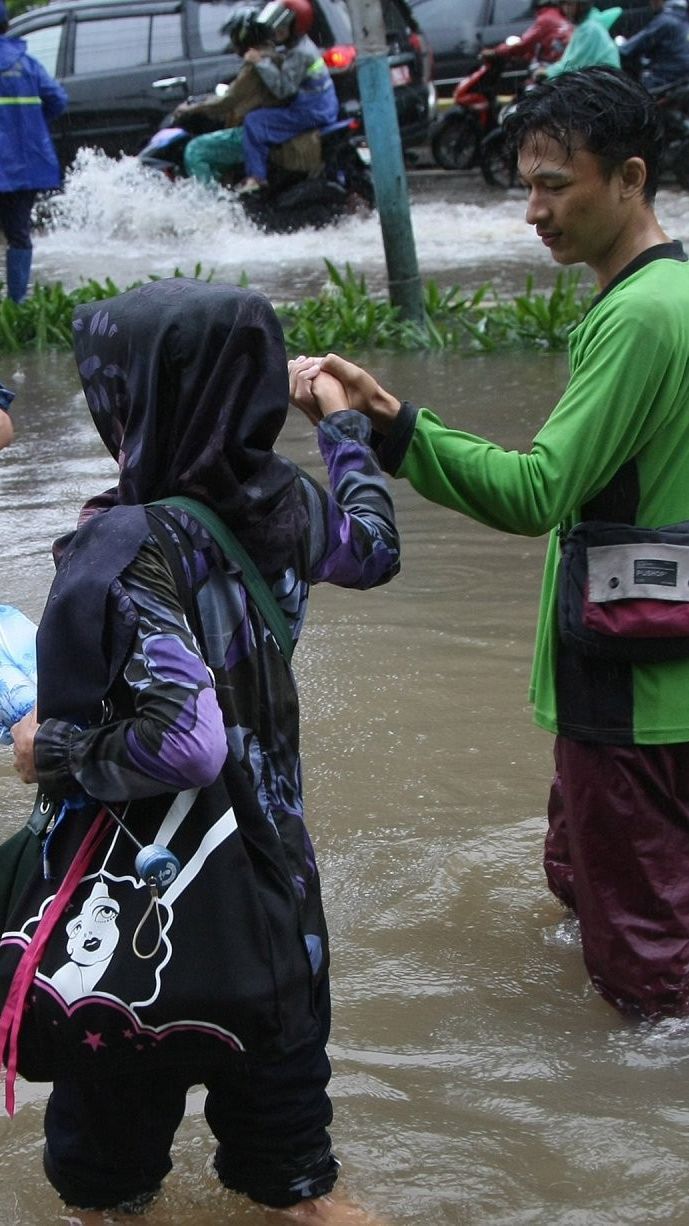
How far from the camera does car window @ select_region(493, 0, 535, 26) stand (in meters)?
16.2

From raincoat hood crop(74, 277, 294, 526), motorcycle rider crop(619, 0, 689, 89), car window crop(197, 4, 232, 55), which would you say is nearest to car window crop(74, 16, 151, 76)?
car window crop(197, 4, 232, 55)

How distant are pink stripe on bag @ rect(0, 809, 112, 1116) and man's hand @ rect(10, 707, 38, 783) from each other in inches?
4.3

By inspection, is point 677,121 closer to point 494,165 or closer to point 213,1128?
point 494,165

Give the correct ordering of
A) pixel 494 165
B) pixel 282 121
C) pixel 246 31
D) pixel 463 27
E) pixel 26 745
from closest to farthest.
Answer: pixel 26 745
pixel 246 31
pixel 282 121
pixel 494 165
pixel 463 27

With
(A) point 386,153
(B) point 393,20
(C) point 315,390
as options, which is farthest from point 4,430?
(B) point 393,20

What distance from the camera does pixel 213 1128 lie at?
2.34 m

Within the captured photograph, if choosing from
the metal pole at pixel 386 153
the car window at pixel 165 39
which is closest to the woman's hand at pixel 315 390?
the metal pole at pixel 386 153

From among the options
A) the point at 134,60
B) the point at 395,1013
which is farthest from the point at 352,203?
the point at 395,1013

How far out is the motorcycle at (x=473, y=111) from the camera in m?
15.4

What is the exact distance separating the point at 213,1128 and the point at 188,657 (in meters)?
0.78

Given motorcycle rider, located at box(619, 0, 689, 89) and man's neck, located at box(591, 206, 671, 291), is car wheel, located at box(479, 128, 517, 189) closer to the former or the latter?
motorcycle rider, located at box(619, 0, 689, 89)

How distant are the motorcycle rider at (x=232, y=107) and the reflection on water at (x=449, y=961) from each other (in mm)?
8366

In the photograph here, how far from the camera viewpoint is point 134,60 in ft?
50.3

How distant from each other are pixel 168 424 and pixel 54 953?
2.28 ft
